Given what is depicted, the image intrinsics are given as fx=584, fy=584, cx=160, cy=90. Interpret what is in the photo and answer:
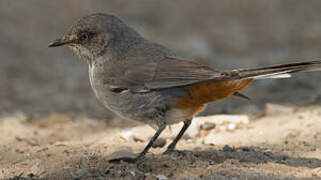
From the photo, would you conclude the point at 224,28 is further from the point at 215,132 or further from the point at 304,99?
the point at 215,132

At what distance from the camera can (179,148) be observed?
634cm

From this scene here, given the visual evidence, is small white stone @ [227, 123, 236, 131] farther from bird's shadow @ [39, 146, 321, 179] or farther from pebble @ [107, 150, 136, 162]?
pebble @ [107, 150, 136, 162]

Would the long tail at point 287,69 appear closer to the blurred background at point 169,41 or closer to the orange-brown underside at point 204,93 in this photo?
the orange-brown underside at point 204,93

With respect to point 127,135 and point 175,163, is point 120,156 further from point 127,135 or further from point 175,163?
point 127,135

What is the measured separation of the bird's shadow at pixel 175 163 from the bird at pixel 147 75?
21 cm

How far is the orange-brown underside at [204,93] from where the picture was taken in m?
5.49

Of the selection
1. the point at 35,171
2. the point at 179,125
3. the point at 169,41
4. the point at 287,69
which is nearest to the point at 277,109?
the point at 179,125

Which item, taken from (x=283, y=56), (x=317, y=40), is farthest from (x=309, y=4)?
(x=283, y=56)

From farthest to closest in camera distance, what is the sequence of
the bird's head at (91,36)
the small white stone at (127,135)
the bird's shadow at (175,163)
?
1. the small white stone at (127,135)
2. the bird's head at (91,36)
3. the bird's shadow at (175,163)

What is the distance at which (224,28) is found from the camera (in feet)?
38.9

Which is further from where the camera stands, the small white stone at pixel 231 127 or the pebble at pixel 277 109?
the pebble at pixel 277 109

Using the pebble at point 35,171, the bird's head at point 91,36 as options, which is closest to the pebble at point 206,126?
the bird's head at point 91,36

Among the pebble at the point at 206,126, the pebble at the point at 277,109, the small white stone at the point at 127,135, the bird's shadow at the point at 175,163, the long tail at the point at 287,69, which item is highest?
the long tail at the point at 287,69

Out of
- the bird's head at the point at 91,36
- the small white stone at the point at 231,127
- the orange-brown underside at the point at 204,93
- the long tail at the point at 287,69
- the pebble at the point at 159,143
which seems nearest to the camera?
the long tail at the point at 287,69
